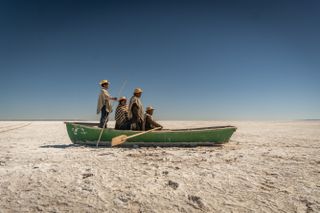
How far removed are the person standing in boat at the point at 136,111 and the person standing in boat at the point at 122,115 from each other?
0.23 meters

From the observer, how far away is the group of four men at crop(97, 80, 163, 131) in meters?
9.29

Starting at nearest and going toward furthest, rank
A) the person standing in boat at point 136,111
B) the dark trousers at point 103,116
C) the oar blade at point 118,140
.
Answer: the oar blade at point 118,140 < the person standing in boat at point 136,111 < the dark trousers at point 103,116

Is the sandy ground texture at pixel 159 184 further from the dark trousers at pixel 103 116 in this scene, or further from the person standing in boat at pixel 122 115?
the dark trousers at pixel 103 116

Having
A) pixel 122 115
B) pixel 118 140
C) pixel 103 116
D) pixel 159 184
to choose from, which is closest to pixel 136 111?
pixel 122 115

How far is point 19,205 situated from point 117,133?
523 cm

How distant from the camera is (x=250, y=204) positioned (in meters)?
3.88

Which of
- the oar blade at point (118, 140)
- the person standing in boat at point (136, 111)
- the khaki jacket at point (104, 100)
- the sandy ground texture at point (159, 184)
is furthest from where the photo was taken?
the khaki jacket at point (104, 100)

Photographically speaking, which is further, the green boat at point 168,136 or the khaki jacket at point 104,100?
the khaki jacket at point 104,100

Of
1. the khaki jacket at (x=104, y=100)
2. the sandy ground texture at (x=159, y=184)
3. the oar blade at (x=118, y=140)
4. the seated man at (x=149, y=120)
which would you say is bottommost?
the sandy ground texture at (x=159, y=184)

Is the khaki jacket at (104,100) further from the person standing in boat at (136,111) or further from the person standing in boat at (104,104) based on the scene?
the person standing in boat at (136,111)

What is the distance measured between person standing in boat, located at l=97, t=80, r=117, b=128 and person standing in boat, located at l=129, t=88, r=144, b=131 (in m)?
0.93

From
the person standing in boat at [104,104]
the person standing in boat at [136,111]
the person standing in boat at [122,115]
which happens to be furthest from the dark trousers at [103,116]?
the person standing in boat at [136,111]

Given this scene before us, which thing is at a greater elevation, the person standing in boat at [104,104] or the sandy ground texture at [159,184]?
the person standing in boat at [104,104]

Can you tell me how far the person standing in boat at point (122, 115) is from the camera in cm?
956
